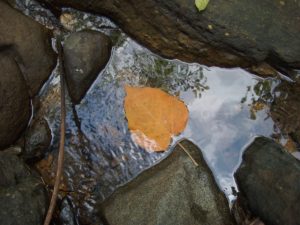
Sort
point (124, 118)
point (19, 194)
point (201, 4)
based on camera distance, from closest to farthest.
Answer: point (19, 194) → point (201, 4) → point (124, 118)

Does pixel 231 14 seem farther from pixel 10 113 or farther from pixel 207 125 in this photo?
pixel 10 113

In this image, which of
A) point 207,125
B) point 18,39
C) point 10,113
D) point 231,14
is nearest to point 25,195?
point 10,113

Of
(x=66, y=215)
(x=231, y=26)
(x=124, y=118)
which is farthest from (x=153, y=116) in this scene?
(x=66, y=215)

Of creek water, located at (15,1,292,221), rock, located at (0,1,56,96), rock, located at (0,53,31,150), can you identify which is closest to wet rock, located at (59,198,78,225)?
creek water, located at (15,1,292,221)

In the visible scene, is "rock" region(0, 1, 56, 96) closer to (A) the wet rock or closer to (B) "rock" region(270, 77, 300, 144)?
(A) the wet rock

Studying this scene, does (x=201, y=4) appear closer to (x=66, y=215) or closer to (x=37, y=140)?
(x=37, y=140)

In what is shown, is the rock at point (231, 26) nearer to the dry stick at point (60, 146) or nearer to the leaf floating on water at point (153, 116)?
Result: the leaf floating on water at point (153, 116)

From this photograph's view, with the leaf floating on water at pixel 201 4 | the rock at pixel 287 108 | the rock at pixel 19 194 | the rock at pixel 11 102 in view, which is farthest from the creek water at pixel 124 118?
the leaf floating on water at pixel 201 4
